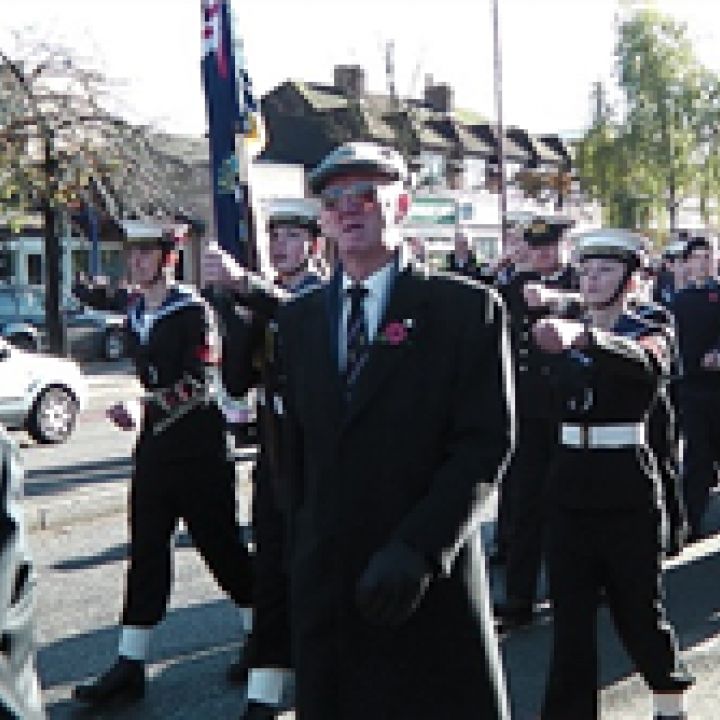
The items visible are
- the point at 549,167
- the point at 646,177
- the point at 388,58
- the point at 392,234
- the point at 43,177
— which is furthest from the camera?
the point at 549,167

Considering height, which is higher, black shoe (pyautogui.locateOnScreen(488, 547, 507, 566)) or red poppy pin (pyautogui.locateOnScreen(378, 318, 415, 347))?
red poppy pin (pyautogui.locateOnScreen(378, 318, 415, 347))

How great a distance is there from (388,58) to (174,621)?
125 ft

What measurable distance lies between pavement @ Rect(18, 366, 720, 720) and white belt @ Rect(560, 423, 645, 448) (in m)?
1.16

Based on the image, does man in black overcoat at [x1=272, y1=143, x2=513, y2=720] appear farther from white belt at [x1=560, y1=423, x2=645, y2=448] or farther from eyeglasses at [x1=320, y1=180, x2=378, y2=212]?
white belt at [x1=560, y1=423, x2=645, y2=448]

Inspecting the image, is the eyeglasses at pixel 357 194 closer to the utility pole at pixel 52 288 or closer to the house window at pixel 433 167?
the utility pole at pixel 52 288

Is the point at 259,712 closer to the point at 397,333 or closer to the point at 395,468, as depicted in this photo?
the point at 395,468

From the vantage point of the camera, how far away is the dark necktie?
2988 millimetres

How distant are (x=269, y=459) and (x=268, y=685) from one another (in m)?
1.07

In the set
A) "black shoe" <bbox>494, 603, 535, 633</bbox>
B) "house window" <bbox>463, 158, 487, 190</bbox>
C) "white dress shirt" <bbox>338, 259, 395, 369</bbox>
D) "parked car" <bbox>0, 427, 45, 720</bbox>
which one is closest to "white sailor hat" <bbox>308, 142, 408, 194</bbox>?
"white dress shirt" <bbox>338, 259, 395, 369</bbox>

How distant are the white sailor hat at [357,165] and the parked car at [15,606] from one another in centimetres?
124

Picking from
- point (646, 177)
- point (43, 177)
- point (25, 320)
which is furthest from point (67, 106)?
point (646, 177)

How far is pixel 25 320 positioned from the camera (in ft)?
89.3

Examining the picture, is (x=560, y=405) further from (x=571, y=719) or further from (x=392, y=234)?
(x=392, y=234)

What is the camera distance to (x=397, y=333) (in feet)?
9.69
